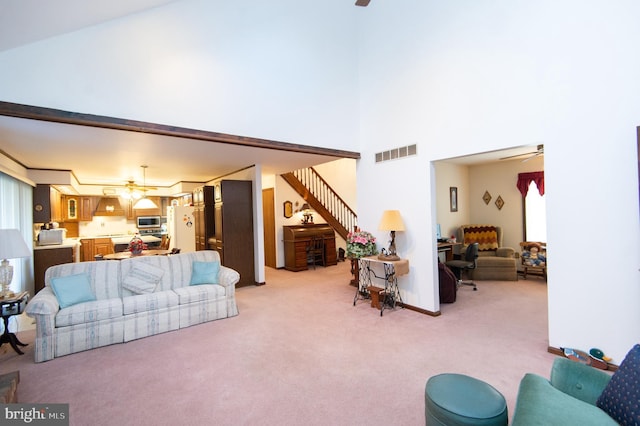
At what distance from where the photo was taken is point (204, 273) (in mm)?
4410

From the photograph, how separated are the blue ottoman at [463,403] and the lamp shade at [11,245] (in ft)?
12.7

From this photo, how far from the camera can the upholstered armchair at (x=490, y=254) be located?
19.3 feet

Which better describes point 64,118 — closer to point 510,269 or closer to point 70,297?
point 70,297

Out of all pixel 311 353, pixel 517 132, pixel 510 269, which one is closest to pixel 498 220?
pixel 510 269

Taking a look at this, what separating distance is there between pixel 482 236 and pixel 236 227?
5482mm

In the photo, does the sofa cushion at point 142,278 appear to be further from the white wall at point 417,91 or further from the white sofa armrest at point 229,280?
the white wall at point 417,91

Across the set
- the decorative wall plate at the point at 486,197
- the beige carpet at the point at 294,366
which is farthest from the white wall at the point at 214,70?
the decorative wall plate at the point at 486,197

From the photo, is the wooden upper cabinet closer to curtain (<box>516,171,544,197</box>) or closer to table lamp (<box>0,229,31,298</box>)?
table lamp (<box>0,229,31,298</box>)

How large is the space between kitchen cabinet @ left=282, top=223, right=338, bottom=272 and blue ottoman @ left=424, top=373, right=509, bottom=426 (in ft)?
18.8

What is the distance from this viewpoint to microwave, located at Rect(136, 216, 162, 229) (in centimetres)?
949

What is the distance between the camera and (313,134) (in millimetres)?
4824

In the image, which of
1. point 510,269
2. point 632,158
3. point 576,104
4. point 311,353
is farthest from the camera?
point 510,269

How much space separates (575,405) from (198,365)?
293 centimetres

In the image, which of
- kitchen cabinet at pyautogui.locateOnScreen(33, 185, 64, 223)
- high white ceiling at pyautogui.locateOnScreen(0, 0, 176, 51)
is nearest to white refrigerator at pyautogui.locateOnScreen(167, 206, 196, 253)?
kitchen cabinet at pyautogui.locateOnScreen(33, 185, 64, 223)
